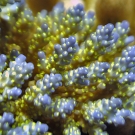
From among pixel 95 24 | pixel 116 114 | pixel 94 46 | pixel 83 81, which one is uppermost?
pixel 95 24

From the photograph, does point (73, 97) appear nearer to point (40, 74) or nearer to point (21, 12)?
point (40, 74)

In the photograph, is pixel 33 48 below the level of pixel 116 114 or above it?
above

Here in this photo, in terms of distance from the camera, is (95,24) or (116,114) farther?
(95,24)

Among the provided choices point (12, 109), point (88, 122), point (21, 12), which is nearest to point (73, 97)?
point (88, 122)

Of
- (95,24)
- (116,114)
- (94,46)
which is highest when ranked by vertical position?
(95,24)

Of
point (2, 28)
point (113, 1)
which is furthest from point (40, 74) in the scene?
point (113, 1)

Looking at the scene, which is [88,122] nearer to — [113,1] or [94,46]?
[94,46]
